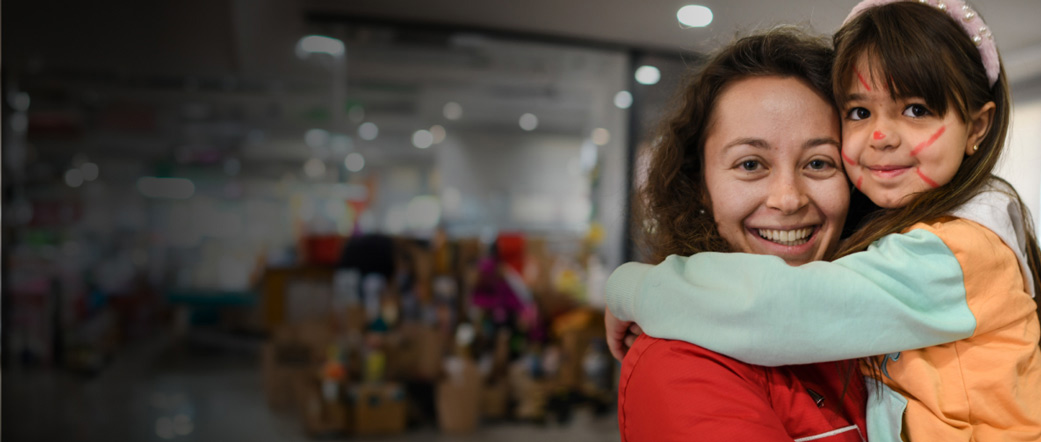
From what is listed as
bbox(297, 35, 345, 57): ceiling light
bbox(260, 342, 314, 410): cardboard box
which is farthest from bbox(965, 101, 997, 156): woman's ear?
bbox(260, 342, 314, 410): cardboard box

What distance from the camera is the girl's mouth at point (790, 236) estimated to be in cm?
70

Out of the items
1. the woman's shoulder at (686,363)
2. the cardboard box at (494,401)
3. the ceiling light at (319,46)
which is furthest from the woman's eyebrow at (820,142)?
the cardboard box at (494,401)

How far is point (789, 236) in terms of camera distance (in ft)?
2.28

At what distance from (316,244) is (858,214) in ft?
8.41

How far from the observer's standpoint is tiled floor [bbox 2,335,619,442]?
9.09 feet

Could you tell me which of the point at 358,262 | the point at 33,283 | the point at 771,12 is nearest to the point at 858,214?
the point at 771,12

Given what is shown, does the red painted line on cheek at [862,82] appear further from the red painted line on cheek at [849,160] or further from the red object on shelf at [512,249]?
the red object on shelf at [512,249]

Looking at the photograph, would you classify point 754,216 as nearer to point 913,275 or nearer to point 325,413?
point 913,275

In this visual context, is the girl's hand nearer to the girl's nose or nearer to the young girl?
the young girl

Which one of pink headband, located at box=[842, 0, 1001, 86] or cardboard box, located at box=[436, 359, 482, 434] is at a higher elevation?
pink headband, located at box=[842, 0, 1001, 86]

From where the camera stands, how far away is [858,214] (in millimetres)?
793

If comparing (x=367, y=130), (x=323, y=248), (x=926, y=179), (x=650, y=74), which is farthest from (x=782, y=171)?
(x=323, y=248)

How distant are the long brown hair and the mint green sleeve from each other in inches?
2.4

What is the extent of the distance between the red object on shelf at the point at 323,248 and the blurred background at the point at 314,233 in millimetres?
15
